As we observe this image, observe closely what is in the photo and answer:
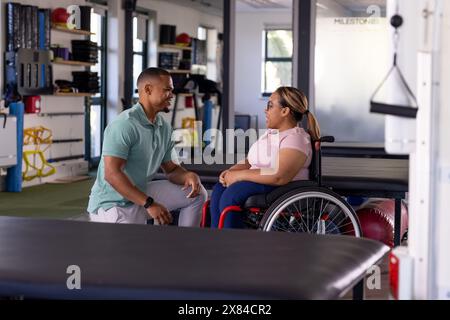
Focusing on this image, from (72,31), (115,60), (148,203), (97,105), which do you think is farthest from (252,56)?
(148,203)

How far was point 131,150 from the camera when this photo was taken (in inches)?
181

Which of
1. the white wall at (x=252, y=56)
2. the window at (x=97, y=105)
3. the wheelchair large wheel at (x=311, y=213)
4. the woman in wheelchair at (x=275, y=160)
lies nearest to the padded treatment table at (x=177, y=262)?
Answer: the wheelchair large wheel at (x=311, y=213)

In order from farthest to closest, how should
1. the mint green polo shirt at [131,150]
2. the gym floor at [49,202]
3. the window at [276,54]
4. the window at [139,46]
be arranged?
the window at [276,54] < the window at [139,46] < the gym floor at [49,202] < the mint green polo shirt at [131,150]

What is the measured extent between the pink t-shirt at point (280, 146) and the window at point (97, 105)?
25.5 feet

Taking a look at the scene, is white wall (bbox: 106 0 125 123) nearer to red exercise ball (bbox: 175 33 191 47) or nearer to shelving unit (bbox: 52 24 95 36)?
shelving unit (bbox: 52 24 95 36)

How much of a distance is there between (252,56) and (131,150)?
1465cm

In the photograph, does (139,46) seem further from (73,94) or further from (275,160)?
(275,160)

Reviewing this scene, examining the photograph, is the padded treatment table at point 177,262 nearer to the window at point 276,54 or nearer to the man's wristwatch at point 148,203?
the man's wristwatch at point 148,203

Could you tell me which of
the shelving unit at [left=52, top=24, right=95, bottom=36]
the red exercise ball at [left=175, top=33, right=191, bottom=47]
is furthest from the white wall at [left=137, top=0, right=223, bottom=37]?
the shelving unit at [left=52, top=24, right=95, bottom=36]

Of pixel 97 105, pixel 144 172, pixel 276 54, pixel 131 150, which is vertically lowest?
pixel 144 172

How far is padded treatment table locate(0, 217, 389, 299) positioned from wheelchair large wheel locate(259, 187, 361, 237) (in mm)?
1323

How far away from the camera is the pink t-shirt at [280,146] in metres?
4.73
